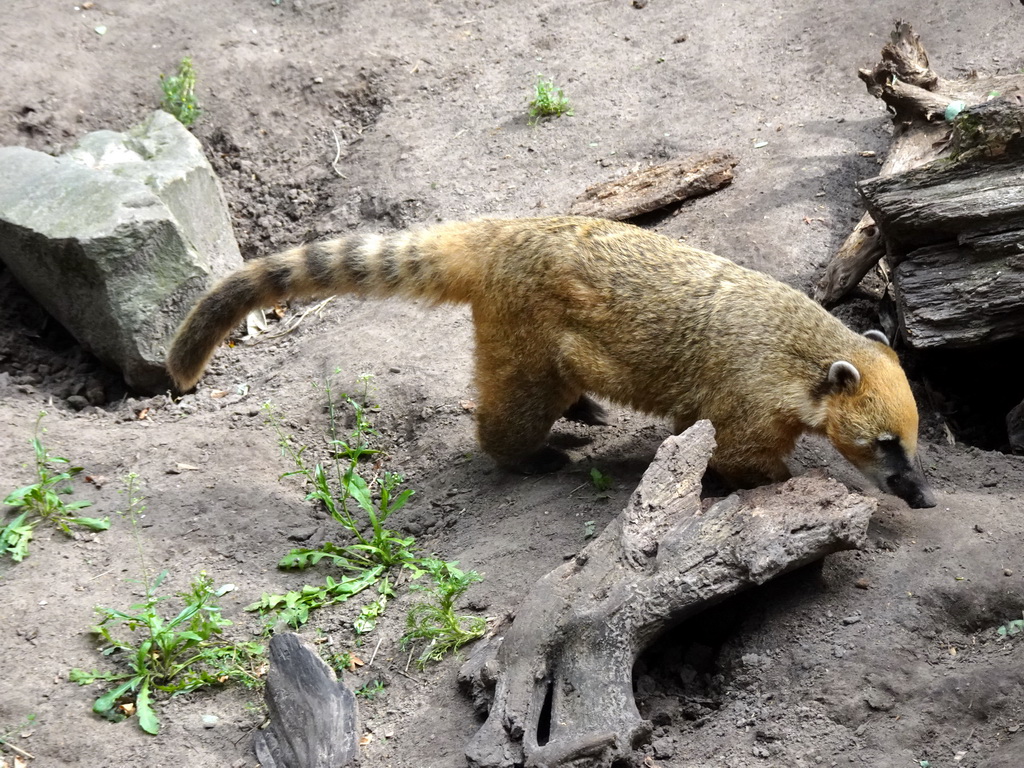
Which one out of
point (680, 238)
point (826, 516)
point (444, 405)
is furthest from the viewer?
point (680, 238)

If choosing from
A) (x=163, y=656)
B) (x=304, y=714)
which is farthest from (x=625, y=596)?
(x=163, y=656)

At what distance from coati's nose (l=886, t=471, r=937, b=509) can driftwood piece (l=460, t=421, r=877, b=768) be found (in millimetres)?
581

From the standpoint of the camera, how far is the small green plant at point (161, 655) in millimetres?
4113

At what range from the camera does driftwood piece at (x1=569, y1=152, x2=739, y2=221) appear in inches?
275

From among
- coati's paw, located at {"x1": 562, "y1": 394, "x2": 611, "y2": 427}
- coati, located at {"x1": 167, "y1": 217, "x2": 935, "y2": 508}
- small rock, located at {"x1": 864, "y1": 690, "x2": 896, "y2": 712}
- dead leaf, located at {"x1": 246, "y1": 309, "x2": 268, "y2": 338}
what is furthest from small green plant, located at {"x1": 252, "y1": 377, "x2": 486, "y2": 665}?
small rock, located at {"x1": 864, "y1": 690, "x2": 896, "y2": 712}

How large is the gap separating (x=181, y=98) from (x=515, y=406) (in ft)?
16.9

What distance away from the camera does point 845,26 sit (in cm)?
854

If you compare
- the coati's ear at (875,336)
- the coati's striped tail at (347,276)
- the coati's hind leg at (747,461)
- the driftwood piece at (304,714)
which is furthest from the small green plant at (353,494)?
the coati's ear at (875,336)

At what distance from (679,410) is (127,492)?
3.18 metres

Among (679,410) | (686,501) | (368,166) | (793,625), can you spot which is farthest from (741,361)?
(368,166)

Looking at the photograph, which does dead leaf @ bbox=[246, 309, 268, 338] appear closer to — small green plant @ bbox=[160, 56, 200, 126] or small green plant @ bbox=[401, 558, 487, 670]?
A: small green plant @ bbox=[160, 56, 200, 126]

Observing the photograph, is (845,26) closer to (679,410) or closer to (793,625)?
(679,410)

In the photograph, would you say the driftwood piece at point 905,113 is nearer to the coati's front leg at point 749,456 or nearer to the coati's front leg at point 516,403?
the coati's front leg at point 749,456

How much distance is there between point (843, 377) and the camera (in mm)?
4613
